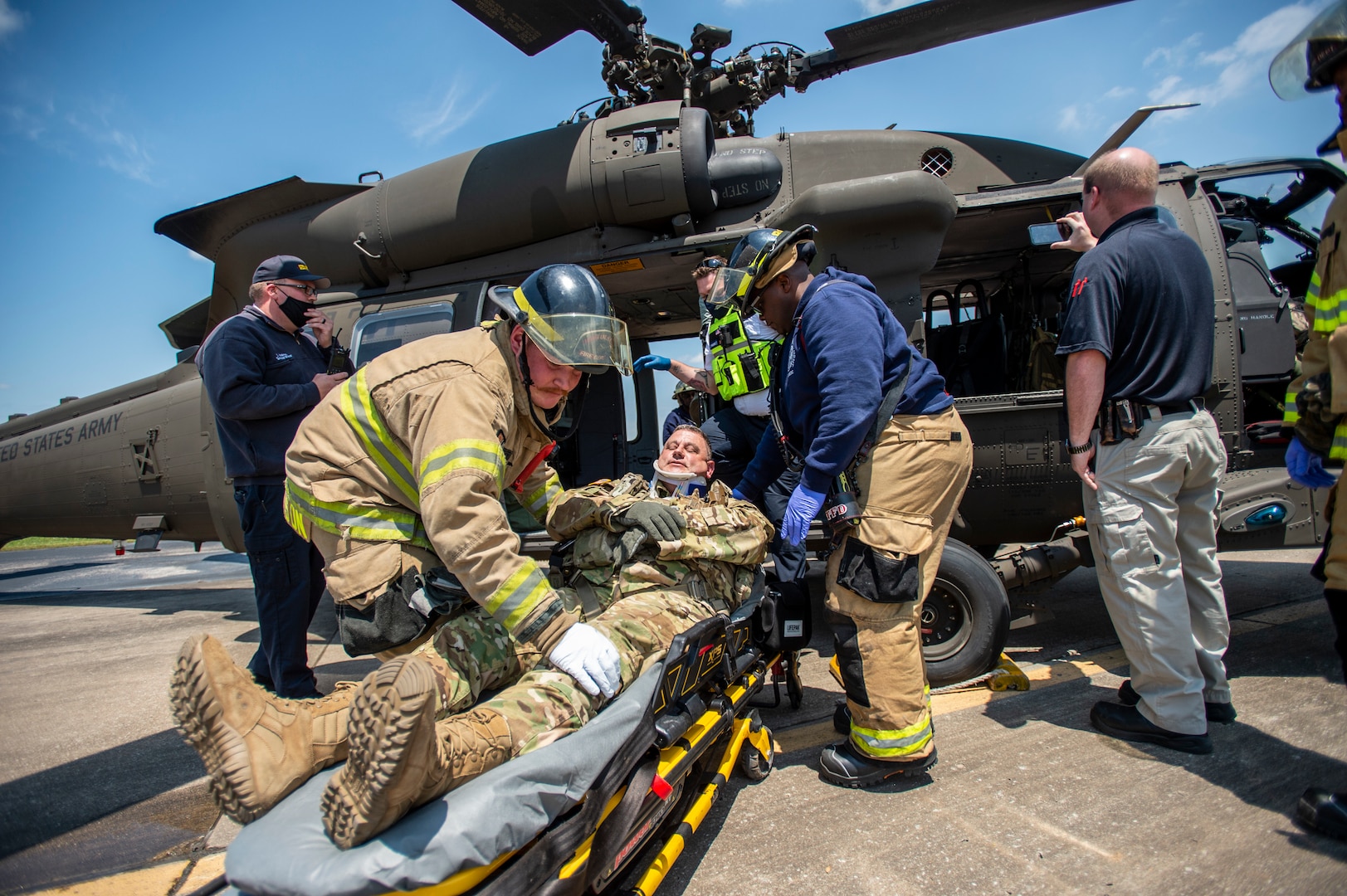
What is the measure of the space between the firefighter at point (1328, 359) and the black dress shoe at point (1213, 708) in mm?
660

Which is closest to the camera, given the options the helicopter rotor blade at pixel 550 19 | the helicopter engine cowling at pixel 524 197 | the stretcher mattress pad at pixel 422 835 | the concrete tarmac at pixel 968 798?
the stretcher mattress pad at pixel 422 835

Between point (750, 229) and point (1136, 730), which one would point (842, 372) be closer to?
point (1136, 730)

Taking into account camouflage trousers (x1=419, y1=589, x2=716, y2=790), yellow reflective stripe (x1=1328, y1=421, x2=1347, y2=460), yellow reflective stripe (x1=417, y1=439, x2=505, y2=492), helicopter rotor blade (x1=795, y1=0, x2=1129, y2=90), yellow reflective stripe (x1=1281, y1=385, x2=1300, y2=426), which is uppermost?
helicopter rotor blade (x1=795, y1=0, x2=1129, y2=90)

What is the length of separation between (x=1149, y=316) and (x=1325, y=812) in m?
1.58

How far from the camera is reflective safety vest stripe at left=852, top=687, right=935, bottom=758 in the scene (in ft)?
7.00

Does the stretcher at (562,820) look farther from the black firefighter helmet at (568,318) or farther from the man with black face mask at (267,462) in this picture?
the man with black face mask at (267,462)

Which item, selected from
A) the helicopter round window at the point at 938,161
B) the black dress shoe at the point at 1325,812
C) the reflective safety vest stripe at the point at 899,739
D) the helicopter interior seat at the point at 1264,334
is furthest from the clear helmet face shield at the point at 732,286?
the helicopter interior seat at the point at 1264,334

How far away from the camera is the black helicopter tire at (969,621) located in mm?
2934

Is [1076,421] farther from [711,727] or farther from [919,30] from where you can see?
[919,30]

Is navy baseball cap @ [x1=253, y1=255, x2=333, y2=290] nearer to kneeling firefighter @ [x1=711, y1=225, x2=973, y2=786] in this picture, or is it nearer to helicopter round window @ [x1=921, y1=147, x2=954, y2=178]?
kneeling firefighter @ [x1=711, y1=225, x2=973, y2=786]

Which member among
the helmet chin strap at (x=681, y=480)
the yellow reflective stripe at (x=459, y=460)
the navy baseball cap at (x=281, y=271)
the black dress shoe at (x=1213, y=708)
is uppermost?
the navy baseball cap at (x=281, y=271)

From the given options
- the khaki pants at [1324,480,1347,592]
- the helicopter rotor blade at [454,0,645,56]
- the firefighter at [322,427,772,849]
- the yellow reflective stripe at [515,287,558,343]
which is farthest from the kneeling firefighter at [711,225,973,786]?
the helicopter rotor blade at [454,0,645,56]

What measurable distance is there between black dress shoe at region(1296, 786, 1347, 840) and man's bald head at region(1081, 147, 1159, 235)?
2.01 metres

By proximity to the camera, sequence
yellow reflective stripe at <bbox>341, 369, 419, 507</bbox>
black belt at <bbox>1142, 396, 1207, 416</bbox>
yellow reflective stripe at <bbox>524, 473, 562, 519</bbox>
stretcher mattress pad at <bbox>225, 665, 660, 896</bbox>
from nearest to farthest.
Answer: stretcher mattress pad at <bbox>225, 665, 660, 896</bbox>, yellow reflective stripe at <bbox>341, 369, 419, 507</bbox>, black belt at <bbox>1142, 396, 1207, 416</bbox>, yellow reflective stripe at <bbox>524, 473, 562, 519</bbox>
